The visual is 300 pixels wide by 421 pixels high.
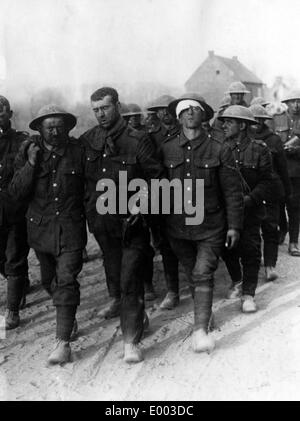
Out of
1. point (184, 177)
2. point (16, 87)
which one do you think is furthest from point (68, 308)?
point (16, 87)

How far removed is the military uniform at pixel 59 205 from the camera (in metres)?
4.39

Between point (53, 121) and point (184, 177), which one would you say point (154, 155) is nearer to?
point (184, 177)

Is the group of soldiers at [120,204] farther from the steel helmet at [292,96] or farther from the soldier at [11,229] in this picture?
the steel helmet at [292,96]

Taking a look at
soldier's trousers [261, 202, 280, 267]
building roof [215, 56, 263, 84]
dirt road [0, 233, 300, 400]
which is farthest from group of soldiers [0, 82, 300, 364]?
building roof [215, 56, 263, 84]

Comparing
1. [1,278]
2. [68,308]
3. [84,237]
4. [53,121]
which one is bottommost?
[1,278]

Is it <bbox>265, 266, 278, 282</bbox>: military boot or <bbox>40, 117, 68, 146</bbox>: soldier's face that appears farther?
<bbox>265, 266, 278, 282</bbox>: military boot

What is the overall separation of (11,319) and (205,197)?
2283 millimetres

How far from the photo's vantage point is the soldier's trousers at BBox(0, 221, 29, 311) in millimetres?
5234

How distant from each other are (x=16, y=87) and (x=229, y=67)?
23206mm

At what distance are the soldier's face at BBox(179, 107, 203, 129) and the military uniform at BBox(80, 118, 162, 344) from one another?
14.8 inches

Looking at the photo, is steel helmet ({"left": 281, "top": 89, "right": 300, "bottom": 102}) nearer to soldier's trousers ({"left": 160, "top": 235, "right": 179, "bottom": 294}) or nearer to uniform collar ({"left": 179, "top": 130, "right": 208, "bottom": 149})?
soldier's trousers ({"left": 160, "top": 235, "right": 179, "bottom": 294})

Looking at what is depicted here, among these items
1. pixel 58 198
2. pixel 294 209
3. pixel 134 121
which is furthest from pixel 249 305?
pixel 134 121

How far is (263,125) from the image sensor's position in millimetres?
6902

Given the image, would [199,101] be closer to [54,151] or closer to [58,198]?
[54,151]
